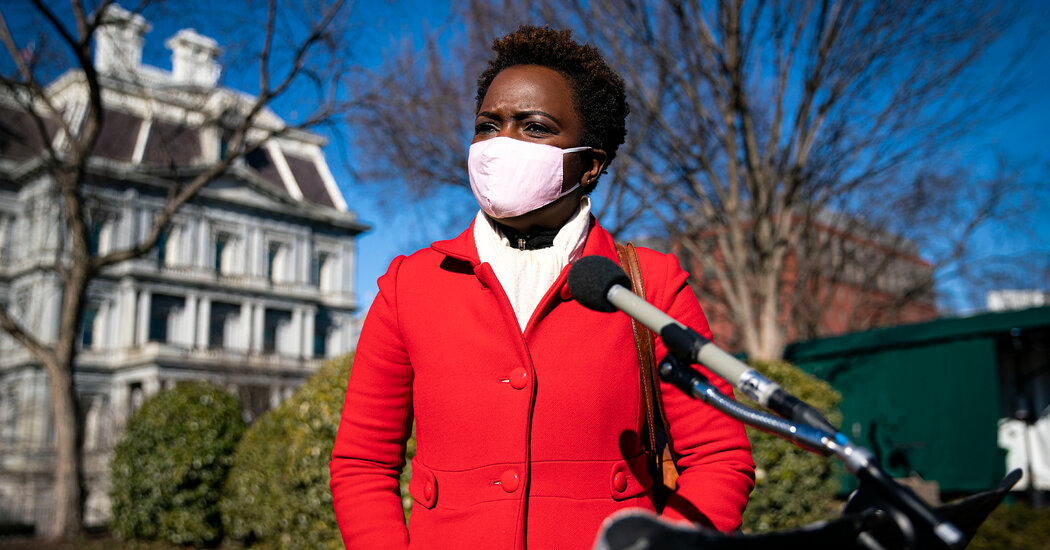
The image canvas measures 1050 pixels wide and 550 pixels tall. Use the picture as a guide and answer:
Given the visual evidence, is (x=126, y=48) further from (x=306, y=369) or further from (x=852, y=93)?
(x=306, y=369)

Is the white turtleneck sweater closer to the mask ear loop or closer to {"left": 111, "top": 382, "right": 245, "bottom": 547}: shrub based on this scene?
the mask ear loop

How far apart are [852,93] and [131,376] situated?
43.2m

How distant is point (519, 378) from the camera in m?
1.92

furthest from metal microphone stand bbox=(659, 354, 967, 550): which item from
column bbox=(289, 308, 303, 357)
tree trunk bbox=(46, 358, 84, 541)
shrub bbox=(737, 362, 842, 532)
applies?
column bbox=(289, 308, 303, 357)

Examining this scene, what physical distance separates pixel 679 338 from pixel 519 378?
62 cm

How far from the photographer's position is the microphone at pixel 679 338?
1.28 m

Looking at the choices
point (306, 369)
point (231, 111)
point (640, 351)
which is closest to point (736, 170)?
point (231, 111)

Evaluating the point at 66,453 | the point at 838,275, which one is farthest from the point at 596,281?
the point at 838,275

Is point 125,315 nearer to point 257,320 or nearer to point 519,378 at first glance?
point 257,320

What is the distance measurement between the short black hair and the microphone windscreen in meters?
0.76

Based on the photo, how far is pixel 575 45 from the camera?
7.43ft

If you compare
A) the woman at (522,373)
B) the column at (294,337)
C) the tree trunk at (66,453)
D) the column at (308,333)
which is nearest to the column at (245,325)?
the column at (294,337)

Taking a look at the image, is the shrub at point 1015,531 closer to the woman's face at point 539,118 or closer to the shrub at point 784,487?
the shrub at point 784,487

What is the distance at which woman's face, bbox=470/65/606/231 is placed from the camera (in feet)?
7.04
